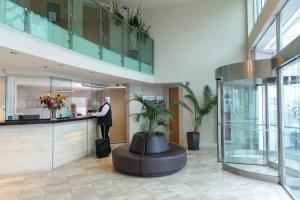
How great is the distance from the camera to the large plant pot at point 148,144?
5199 mm

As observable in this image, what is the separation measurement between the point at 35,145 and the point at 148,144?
2.52 metres

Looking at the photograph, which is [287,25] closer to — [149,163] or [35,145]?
[149,163]

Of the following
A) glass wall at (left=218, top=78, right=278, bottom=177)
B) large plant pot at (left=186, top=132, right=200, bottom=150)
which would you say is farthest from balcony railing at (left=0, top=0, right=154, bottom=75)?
glass wall at (left=218, top=78, right=278, bottom=177)

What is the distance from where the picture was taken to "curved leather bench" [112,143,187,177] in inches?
190

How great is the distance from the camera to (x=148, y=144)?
521 centimetres

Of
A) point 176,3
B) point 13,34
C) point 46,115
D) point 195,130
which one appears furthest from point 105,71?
point 176,3

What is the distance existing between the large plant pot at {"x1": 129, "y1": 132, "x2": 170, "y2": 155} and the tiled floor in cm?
59

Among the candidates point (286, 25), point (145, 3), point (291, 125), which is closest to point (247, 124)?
point (291, 125)

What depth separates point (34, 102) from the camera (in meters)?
6.62

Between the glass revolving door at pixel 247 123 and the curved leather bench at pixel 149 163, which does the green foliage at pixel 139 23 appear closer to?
the glass revolving door at pixel 247 123

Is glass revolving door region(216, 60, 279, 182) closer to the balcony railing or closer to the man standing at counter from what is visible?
the balcony railing

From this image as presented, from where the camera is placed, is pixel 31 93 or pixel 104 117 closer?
pixel 31 93

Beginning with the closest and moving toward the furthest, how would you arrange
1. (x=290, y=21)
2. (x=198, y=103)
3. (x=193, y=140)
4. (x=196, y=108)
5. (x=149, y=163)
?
(x=290, y=21)
(x=149, y=163)
(x=193, y=140)
(x=196, y=108)
(x=198, y=103)

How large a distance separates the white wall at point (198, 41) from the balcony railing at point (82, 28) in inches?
38.5
